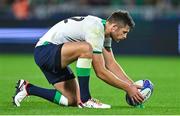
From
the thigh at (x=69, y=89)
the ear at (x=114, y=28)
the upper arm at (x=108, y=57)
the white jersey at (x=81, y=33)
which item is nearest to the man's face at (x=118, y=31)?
the ear at (x=114, y=28)

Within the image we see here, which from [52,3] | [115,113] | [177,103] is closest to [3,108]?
[115,113]

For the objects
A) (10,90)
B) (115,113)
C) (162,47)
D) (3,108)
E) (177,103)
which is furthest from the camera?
(162,47)

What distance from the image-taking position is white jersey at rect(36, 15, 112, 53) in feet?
30.0

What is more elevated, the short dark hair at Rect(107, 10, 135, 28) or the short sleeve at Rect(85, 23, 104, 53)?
the short dark hair at Rect(107, 10, 135, 28)

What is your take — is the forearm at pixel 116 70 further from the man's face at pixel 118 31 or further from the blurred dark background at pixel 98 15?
the blurred dark background at pixel 98 15

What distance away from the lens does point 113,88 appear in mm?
12953

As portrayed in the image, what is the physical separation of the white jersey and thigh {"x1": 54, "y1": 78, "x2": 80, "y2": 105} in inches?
24.6

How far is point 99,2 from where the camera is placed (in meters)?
24.6

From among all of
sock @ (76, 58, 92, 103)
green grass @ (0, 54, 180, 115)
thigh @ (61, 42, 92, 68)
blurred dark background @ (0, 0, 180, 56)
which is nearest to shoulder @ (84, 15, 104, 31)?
thigh @ (61, 42, 92, 68)

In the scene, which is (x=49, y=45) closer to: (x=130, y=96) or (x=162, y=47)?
(x=130, y=96)

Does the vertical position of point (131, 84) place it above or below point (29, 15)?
above

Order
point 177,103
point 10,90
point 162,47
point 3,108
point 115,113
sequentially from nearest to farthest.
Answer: point 115,113
point 3,108
point 177,103
point 10,90
point 162,47

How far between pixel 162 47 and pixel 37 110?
46.6 ft

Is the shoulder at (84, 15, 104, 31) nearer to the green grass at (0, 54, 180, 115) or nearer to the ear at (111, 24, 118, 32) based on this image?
the ear at (111, 24, 118, 32)
